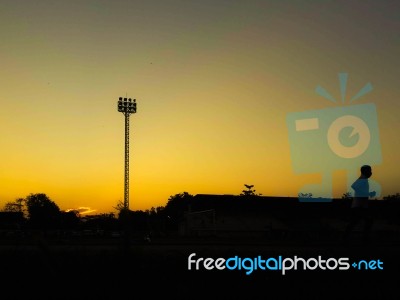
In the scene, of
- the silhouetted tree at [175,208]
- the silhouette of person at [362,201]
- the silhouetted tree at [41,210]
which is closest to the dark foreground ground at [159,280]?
the silhouette of person at [362,201]

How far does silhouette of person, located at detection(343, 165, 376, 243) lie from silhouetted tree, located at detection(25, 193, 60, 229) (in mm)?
130836

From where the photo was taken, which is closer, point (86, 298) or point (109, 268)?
point (86, 298)

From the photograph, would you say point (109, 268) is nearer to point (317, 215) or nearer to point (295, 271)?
point (295, 271)

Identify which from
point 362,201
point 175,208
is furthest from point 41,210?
point 362,201

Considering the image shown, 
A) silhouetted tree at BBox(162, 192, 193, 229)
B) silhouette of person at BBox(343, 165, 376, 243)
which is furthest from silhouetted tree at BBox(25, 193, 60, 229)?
silhouette of person at BBox(343, 165, 376, 243)

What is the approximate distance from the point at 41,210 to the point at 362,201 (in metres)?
155

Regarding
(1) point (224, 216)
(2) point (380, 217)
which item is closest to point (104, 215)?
(1) point (224, 216)

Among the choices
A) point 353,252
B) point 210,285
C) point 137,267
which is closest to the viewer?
point 210,285

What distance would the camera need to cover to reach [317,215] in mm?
72812

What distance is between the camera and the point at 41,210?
5989 inches

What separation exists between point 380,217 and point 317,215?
960 cm

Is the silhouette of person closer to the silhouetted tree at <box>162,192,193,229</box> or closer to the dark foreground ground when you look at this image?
the dark foreground ground

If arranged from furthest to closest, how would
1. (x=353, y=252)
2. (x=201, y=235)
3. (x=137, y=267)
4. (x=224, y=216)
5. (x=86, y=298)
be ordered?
(x=224, y=216) → (x=201, y=235) → (x=353, y=252) → (x=137, y=267) → (x=86, y=298)

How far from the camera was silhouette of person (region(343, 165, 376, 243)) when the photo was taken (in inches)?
371
